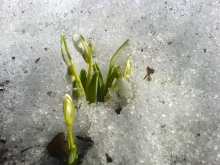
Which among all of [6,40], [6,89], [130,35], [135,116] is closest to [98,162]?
[135,116]

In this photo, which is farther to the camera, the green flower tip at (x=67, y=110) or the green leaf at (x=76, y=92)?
the green leaf at (x=76, y=92)

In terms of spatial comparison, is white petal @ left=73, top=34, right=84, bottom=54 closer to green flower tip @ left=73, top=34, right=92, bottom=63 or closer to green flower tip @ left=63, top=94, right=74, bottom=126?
green flower tip @ left=73, top=34, right=92, bottom=63

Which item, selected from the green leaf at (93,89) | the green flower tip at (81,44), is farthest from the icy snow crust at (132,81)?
the green flower tip at (81,44)

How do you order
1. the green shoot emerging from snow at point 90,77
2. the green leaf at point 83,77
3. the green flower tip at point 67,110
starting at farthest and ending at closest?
the green leaf at point 83,77, the green shoot emerging from snow at point 90,77, the green flower tip at point 67,110

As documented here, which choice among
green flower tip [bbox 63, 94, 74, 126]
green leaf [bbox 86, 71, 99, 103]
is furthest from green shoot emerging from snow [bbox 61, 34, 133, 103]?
green flower tip [bbox 63, 94, 74, 126]

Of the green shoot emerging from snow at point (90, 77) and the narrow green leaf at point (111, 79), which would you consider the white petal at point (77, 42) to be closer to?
the green shoot emerging from snow at point (90, 77)

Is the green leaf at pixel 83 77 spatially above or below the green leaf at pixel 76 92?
above

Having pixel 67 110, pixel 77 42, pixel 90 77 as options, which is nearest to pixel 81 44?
Answer: pixel 77 42

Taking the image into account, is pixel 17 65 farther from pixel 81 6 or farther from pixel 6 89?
pixel 81 6
